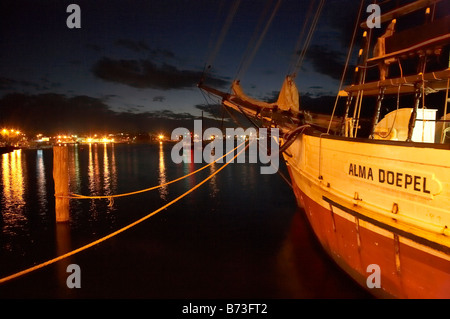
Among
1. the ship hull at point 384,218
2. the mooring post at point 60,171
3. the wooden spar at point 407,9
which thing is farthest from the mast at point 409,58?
the mooring post at point 60,171

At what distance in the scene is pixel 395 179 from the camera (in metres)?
4.60

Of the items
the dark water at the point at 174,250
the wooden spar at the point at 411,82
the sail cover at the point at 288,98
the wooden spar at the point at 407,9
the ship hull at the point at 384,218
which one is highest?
the wooden spar at the point at 407,9

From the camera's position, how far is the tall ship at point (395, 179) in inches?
163

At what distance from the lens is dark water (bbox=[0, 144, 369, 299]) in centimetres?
698

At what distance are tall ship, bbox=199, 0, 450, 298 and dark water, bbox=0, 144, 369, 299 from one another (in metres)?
1.42

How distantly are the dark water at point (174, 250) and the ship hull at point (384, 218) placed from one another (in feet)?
4.46

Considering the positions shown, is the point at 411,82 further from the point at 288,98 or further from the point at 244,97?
the point at 244,97

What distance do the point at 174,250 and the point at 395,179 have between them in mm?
6338

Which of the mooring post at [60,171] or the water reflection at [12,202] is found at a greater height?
the mooring post at [60,171]

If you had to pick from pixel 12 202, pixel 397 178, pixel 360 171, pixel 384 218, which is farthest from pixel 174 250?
pixel 12 202

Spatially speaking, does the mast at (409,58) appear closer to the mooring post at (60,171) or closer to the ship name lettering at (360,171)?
the ship name lettering at (360,171)

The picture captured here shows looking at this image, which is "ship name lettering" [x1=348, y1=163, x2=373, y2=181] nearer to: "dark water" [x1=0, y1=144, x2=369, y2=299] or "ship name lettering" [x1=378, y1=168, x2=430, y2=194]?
"ship name lettering" [x1=378, y1=168, x2=430, y2=194]
